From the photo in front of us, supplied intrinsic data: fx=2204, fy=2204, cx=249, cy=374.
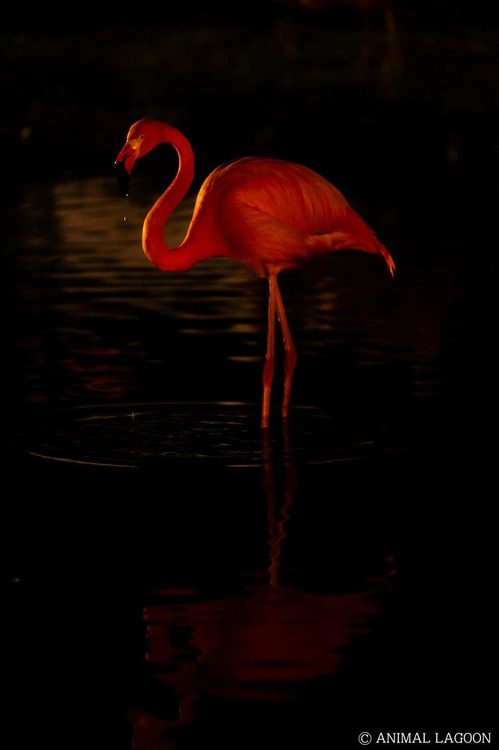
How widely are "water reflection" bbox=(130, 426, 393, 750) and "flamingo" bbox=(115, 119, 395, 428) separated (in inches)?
94.3

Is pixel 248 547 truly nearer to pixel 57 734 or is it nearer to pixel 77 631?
pixel 77 631

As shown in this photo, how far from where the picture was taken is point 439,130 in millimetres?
25625

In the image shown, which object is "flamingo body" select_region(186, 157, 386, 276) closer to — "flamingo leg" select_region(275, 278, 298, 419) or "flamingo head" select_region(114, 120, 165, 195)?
"flamingo leg" select_region(275, 278, 298, 419)

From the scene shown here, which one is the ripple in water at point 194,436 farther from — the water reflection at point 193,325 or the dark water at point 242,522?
the water reflection at point 193,325

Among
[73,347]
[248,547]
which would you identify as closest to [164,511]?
[248,547]

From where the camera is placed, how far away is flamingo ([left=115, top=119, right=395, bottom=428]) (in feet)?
28.6

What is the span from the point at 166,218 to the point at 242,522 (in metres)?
2.00

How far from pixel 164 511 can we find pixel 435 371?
9.67ft

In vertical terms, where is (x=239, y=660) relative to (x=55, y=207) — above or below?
above

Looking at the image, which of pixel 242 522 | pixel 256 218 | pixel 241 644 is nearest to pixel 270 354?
pixel 256 218

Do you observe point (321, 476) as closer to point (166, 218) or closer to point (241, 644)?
point (166, 218)

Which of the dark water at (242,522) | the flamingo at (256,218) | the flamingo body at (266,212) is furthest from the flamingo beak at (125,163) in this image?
the dark water at (242,522)

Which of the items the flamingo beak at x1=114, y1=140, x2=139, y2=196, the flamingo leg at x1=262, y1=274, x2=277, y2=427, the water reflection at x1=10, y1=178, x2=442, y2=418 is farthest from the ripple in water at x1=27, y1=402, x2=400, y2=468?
the flamingo beak at x1=114, y1=140, x2=139, y2=196

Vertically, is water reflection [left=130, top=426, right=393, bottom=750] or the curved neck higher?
the curved neck
